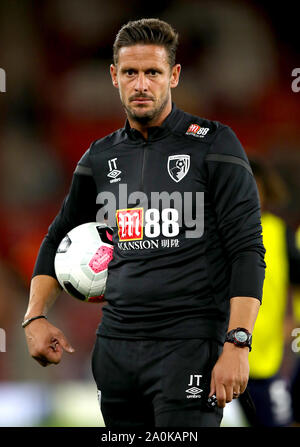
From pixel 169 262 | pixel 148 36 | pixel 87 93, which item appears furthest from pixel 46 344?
pixel 87 93

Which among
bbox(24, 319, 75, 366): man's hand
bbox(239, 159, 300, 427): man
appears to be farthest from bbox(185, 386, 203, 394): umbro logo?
bbox(239, 159, 300, 427): man

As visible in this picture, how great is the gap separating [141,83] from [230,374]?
104 centimetres

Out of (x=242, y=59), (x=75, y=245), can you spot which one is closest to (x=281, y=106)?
(x=242, y=59)

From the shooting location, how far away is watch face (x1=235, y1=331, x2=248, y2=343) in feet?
7.24

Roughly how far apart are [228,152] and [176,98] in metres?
6.60

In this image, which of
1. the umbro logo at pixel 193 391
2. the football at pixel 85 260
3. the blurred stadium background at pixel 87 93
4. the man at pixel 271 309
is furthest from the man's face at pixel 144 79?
the blurred stadium background at pixel 87 93

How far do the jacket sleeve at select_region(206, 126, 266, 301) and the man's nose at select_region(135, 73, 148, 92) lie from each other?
311mm

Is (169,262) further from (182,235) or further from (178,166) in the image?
(178,166)

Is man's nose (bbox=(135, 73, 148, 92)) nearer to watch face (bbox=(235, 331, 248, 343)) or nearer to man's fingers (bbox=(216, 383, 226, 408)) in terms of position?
watch face (bbox=(235, 331, 248, 343))

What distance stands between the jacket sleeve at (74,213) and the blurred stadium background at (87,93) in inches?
191

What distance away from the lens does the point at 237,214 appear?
7.80 feet

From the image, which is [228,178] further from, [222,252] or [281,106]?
[281,106]

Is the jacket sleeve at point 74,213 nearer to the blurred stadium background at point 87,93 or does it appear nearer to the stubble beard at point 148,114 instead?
the stubble beard at point 148,114

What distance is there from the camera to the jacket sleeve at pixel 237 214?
2.31 metres
